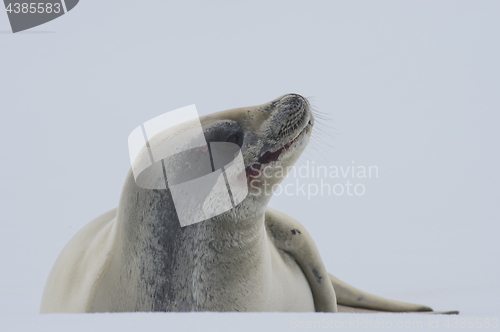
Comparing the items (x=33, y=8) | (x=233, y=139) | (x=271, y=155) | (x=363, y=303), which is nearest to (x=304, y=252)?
(x=363, y=303)

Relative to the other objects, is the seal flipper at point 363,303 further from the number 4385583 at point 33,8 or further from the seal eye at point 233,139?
the number 4385583 at point 33,8

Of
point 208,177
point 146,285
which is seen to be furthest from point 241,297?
point 208,177

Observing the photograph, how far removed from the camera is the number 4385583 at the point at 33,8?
2889 millimetres

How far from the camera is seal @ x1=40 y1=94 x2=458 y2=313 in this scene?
1.67 meters

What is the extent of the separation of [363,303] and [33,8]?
2792 mm

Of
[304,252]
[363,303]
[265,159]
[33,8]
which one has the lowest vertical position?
[363,303]

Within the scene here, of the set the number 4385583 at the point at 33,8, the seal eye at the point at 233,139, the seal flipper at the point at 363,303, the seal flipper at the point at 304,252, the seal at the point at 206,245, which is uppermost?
the number 4385583 at the point at 33,8

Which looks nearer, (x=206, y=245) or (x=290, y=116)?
(x=206, y=245)

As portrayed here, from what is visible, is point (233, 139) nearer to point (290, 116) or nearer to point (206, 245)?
point (290, 116)

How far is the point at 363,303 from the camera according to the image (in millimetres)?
2803

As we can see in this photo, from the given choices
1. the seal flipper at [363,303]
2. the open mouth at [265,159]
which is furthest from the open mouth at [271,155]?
the seal flipper at [363,303]

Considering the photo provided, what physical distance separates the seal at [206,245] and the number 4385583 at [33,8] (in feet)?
5.90

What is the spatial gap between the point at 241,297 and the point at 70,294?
29.4 inches

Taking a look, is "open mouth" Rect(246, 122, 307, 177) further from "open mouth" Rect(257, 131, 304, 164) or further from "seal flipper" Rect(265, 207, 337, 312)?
"seal flipper" Rect(265, 207, 337, 312)
